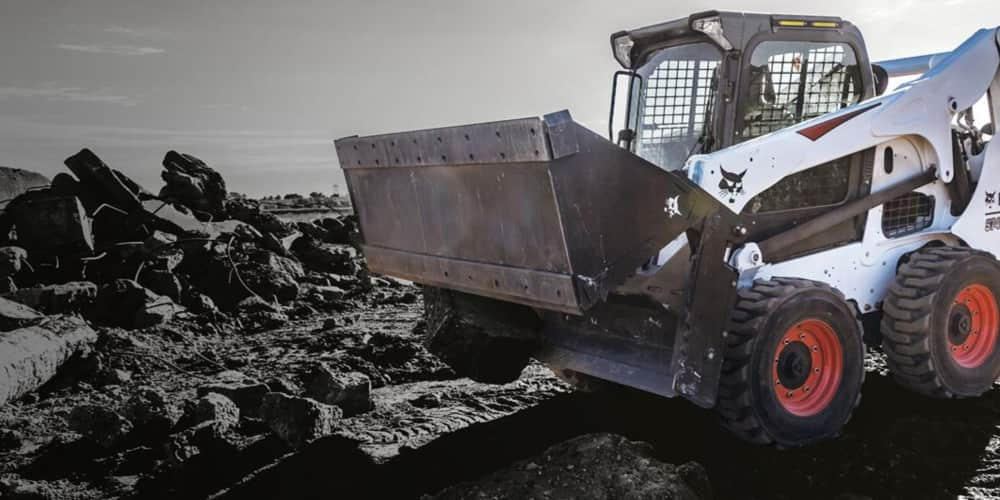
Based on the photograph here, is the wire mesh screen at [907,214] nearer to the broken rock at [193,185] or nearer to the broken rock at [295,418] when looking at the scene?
the broken rock at [295,418]

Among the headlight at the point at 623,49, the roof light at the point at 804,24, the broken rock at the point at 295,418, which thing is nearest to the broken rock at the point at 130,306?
the broken rock at the point at 295,418

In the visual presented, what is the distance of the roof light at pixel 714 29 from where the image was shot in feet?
14.9

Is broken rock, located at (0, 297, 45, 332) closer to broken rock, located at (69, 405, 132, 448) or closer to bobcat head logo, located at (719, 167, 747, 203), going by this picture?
broken rock, located at (69, 405, 132, 448)

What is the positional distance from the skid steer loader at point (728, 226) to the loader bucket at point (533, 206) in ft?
0.04

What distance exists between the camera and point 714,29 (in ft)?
15.0

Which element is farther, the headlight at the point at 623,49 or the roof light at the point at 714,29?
the headlight at the point at 623,49

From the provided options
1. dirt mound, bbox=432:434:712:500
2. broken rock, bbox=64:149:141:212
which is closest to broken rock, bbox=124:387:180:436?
dirt mound, bbox=432:434:712:500

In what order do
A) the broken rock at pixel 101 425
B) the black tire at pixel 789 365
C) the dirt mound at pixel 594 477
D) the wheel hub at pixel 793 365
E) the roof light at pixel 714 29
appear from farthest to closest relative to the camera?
the broken rock at pixel 101 425
the roof light at pixel 714 29
the wheel hub at pixel 793 365
the black tire at pixel 789 365
the dirt mound at pixel 594 477

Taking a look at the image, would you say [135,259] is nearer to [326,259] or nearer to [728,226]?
[326,259]

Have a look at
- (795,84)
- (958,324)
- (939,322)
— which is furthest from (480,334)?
(958,324)

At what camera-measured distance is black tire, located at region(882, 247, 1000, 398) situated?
16.2 feet

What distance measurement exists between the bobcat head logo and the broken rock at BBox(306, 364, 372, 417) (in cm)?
255

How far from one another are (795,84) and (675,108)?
722 millimetres

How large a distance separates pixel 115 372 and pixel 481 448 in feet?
11.6
